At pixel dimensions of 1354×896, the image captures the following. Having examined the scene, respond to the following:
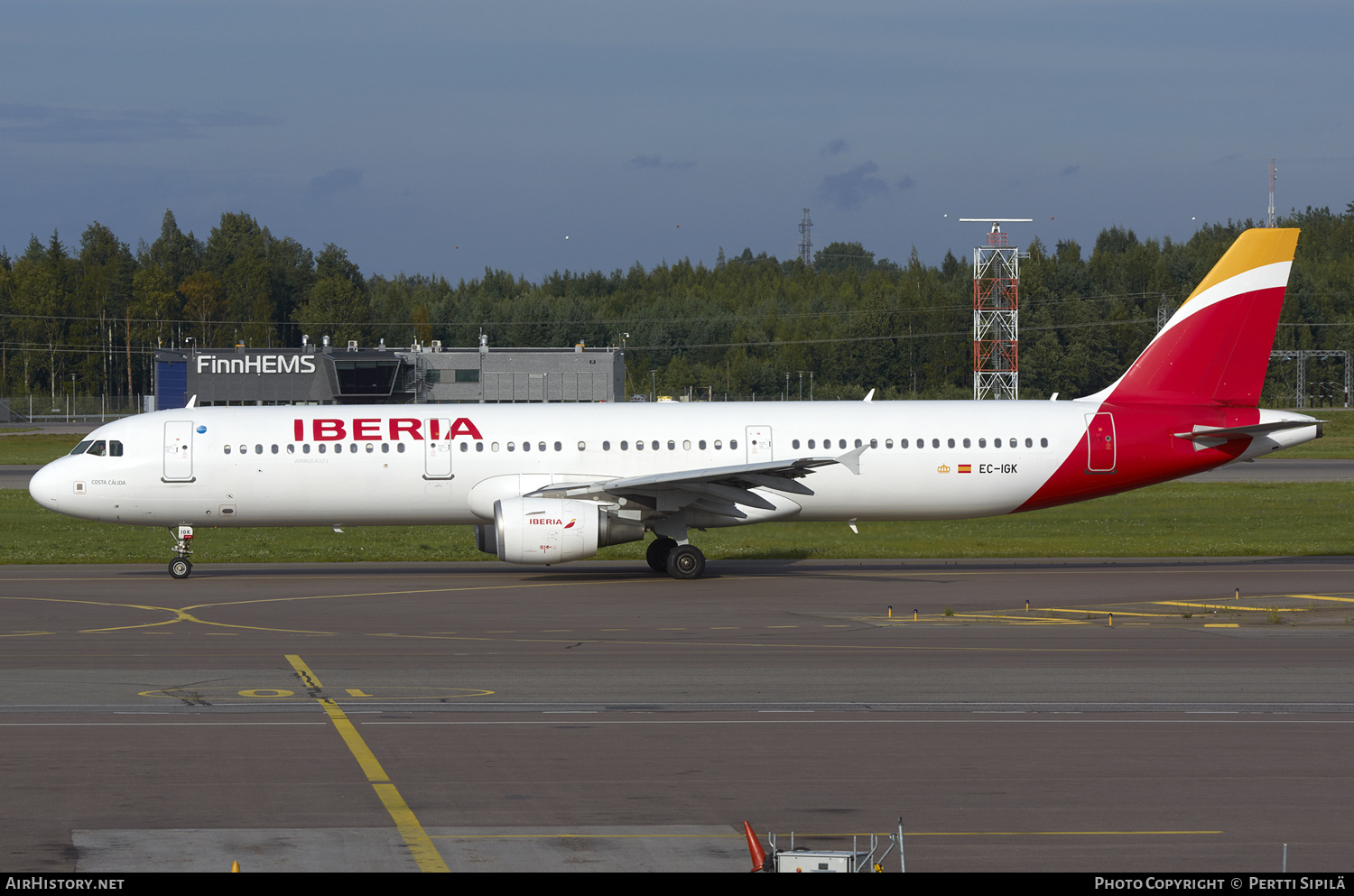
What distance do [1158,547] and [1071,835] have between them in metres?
25.8

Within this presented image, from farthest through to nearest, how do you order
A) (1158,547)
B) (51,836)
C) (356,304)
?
(356,304)
(1158,547)
(51,836)

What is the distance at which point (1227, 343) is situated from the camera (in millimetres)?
29891

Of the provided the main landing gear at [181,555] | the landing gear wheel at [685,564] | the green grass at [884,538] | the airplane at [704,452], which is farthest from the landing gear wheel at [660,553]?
the main landing gear at [181,555]

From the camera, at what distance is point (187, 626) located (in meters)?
22.1

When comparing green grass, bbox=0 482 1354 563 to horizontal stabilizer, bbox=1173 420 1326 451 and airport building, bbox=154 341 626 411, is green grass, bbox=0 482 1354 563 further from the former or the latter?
airport building, bbox=154 341 626 411

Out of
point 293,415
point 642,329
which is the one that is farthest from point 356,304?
point 293,415

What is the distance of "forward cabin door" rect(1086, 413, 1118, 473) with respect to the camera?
29.3 metres

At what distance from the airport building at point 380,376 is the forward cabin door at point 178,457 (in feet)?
232

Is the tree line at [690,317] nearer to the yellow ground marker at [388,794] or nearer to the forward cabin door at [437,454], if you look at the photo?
the forward cabin door at [437,454]

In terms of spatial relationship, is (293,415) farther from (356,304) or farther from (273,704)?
(356,304)

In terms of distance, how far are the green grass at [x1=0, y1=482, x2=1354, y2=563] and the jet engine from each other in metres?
5.59

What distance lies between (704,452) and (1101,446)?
8.70m

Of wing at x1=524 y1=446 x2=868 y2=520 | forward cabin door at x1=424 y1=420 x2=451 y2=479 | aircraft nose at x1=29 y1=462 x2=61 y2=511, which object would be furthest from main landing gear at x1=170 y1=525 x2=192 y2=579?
wing at x1=524 y1=446 x2=868 y2=520

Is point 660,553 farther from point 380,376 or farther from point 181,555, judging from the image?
point 380,376
